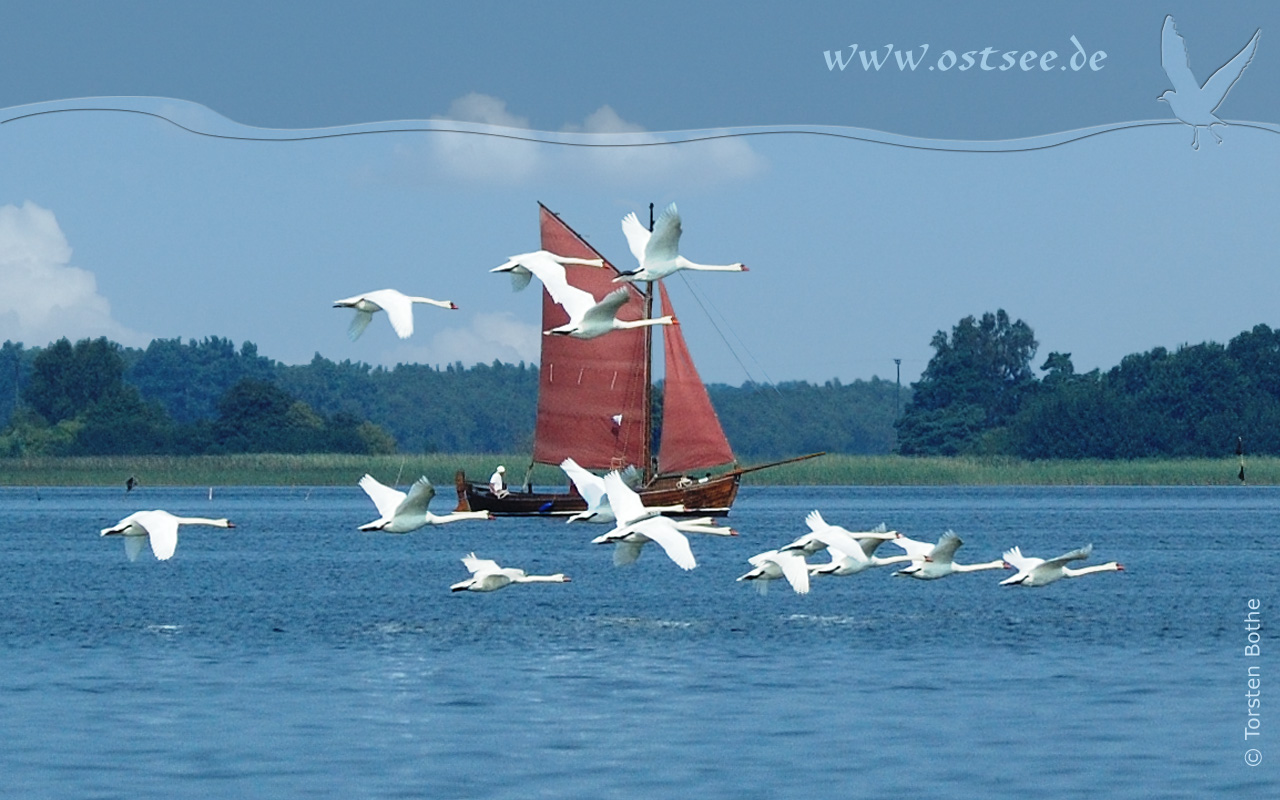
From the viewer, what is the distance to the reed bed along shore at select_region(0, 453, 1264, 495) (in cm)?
8712

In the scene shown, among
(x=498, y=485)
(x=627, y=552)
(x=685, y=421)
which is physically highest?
(x=685, y=421)

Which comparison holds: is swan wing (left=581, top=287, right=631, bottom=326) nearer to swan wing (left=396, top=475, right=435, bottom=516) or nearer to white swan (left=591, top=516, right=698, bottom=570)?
white swan (left=591, top=516, right=698, bottom=570)

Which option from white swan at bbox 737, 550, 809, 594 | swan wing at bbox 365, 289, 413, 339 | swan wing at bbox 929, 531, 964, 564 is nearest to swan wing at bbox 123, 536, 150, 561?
swan wing at bbox 365, 289, 413, 339

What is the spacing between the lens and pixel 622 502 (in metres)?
25.0

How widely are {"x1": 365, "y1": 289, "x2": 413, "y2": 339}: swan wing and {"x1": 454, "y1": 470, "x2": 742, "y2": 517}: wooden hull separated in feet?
128

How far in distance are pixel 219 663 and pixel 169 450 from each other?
8997 cm

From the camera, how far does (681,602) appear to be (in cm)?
3962

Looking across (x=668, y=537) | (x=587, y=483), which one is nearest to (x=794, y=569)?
(x=668, y=537)

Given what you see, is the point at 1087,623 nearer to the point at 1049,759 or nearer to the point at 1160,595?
the point at 1160,595

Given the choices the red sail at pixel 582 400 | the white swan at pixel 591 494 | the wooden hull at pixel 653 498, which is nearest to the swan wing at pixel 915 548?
the white swan at pixel 591 494

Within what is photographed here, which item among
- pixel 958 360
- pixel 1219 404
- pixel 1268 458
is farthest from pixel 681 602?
pixel 958 360

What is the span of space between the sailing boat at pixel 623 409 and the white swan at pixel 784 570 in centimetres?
3388

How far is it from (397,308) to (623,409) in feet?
130

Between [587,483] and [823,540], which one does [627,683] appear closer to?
[587,483]
